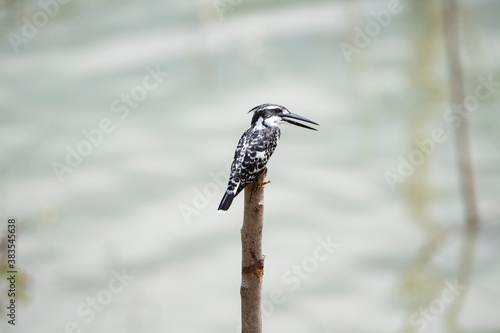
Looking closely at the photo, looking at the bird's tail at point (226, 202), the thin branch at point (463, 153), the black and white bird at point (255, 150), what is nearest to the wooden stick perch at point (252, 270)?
the black and white bird at point (255, 150)

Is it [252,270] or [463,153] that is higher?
[463,153]

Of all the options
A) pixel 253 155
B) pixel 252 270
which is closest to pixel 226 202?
pixel 253 155

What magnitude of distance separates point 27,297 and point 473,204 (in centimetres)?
322

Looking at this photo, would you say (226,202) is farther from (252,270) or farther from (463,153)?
(463,153)

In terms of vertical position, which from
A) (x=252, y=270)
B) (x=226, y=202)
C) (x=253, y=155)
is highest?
(x=253, y=155)

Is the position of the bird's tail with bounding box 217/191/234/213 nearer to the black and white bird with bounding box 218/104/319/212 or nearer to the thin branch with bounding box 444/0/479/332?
the black and white bird with bounding box 218/104/319/212

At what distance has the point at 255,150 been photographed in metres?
2.65

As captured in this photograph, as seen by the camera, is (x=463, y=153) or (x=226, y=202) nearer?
(x=226, y=202)

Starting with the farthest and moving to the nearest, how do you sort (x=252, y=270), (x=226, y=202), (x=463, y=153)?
(x=463, y=153)
(x=226, y=202)
(x=252, y=270)

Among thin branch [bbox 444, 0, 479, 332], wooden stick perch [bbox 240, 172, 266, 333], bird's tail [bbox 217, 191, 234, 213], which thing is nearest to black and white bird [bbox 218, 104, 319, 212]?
bird's tail [bbox 217, 191, 234, 213]

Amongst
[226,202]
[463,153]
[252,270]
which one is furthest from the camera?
[463,153]

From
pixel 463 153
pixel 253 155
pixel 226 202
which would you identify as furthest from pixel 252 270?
pixel 463 153

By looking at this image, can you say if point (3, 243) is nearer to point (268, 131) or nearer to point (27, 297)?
point (27, 297)

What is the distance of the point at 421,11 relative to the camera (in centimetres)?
529
